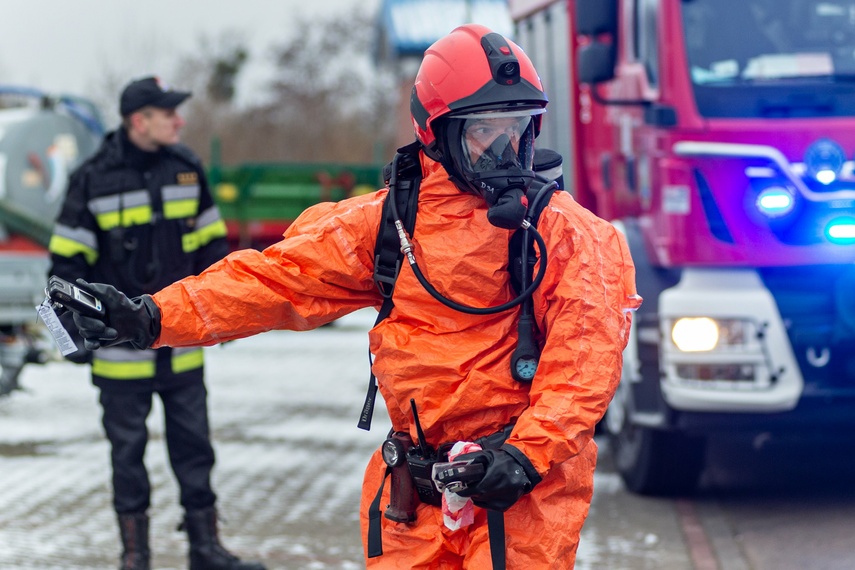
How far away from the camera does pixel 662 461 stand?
22.0 feet

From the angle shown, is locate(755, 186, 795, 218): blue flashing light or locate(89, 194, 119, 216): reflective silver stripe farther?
locate(755, 186, 795, 218): blue flashing light

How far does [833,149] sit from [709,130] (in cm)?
54

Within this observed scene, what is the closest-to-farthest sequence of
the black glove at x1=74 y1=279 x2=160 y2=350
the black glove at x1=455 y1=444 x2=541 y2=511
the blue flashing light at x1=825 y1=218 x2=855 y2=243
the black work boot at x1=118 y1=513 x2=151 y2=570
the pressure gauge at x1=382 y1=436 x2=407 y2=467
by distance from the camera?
the black glove at x1=455 y1=444 x2=541 y2=511 < the black glove at x1=74 y1=279 x2=160 y2=350 < the pressure gauge at x1=382 y1=436 x2=407 y2=467 < the black work boot at x1=118 y1=513 x2=151 y2=570 < the blue flashing light at x1=825 y1=218 x2=855 y2=243

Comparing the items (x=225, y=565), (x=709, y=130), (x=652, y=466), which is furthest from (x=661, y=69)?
(x=225, y=565)

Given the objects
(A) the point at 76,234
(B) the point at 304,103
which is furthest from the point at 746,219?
(B) the point at 304,103

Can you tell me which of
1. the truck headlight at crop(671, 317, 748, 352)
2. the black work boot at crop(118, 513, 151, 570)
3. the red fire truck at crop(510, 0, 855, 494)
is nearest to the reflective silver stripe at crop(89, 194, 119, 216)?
the black work boot at crop(118, 513, 151, 570)

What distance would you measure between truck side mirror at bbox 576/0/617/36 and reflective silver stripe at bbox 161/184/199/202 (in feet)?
7.15

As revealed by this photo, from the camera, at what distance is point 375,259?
3195 millimetres

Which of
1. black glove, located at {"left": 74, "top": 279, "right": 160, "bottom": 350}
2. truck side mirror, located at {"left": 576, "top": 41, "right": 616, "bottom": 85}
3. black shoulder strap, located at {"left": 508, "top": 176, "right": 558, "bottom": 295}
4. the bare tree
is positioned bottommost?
the bare tree

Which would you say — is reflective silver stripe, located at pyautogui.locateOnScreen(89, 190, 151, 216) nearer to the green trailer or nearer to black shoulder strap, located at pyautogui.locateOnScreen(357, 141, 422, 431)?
black shoulder strap, located at pyautogui.locateOnScreen(357, 141, 422, 431)

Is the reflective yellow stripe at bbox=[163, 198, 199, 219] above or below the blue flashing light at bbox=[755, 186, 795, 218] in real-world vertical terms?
above

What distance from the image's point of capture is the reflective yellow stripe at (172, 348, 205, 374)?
206 inches

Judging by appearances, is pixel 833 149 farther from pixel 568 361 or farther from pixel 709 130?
pixel 568 361

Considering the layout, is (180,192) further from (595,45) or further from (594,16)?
(594,16)
